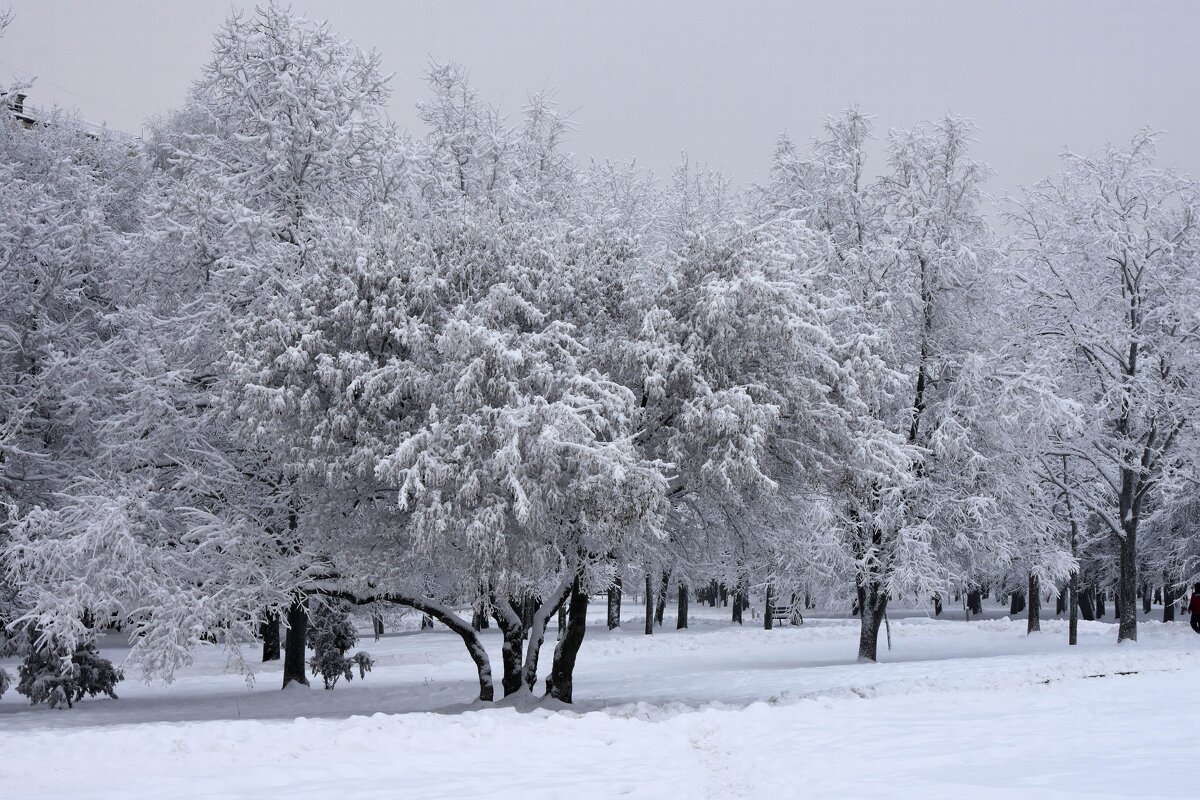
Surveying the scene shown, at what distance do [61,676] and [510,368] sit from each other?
11.1m

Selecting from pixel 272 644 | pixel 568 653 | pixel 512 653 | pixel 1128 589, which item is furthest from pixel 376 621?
pixel 1128 589

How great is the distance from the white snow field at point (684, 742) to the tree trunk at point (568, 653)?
1.86 ft

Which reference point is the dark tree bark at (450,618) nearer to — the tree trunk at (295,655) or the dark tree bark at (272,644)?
the tree trunk at (295,655)

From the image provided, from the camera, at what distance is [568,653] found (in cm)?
1725

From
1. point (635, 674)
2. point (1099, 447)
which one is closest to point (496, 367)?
point (635, 674)

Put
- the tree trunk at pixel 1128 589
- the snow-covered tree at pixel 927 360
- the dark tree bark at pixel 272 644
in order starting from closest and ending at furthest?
the snow-covered tree at pixel 927 360 → the tree trunk at pixel 1128 589 → the dark tree bark at pixel 272 644

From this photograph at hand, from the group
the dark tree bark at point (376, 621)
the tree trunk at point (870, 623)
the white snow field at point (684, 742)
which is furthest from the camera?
the dark tree bark at point (376, 621)

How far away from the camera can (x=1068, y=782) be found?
314 inches

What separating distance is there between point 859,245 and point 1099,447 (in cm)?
Answer: 828

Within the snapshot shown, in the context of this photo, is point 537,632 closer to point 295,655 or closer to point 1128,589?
point 295,655

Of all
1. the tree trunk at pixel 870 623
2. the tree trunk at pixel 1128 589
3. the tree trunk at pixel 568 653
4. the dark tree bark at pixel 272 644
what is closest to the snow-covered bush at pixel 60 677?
the tree trunk at pixel 568 653

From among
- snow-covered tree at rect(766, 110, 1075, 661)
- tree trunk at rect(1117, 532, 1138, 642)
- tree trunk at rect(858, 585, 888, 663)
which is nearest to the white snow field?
snow-covered tree at rect(766, 110, 1075, 661)

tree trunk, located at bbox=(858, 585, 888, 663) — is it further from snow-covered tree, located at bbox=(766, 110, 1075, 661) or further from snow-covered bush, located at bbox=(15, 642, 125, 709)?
snow-covered bush, located at bbox=(15, 642, 125, 709)

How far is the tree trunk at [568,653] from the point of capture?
17.2 metres
